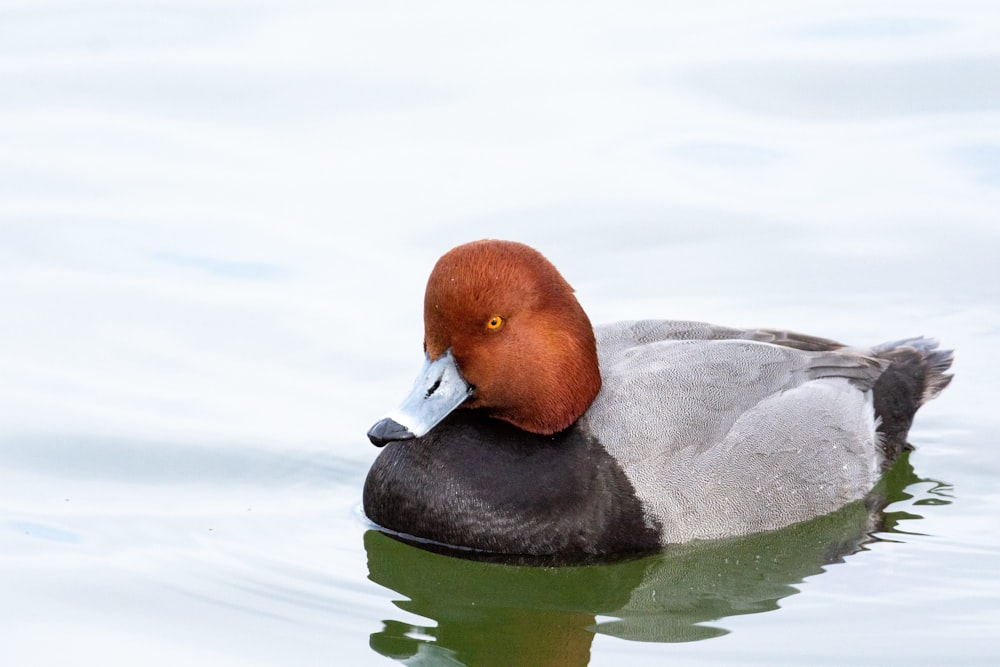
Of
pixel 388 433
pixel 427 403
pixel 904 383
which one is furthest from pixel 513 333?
pixel 904 383

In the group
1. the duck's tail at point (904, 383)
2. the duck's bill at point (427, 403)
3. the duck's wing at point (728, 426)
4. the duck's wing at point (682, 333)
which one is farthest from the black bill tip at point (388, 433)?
the duck's tail at point (904, 383)

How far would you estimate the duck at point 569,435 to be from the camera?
6.92 metres

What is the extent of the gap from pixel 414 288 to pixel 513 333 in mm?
2662

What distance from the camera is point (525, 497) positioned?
278 inches

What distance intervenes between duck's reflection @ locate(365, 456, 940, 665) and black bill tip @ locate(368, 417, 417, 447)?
683 millimetres

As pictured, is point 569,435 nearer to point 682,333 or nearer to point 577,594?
point 577,594

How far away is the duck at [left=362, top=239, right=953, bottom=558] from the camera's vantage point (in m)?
6.92

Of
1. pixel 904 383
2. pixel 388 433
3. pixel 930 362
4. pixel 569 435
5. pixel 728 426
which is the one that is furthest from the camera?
pixel 930 362

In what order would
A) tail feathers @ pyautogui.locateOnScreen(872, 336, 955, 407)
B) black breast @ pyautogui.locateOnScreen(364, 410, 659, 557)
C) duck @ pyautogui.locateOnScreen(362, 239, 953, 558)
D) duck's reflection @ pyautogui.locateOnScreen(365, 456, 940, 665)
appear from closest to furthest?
duck's reflection @ pyautogui.locateOnScreen(365, 456, 940, 665)
duck @ pyautogui.locateOnScreen(362, 239, 953, 558)
black breast @ pyautogui.locateOnScreen(364, 410, 659, 557)
tail feathers @ pyautogui.locateOnScreen(872, 336, 955, 407)

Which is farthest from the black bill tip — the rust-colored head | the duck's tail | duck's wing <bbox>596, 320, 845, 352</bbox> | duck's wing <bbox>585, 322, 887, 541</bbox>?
the duck's tail

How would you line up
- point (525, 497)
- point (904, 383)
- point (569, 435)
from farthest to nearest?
point (904, 383) → point (569, 435) → point (525, 497)

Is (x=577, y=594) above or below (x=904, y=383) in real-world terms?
below

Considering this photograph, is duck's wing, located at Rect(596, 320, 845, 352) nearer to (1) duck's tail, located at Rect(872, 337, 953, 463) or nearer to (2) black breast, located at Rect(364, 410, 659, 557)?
(1) duck's tail, located at Rect(872, 337, 953, 463)

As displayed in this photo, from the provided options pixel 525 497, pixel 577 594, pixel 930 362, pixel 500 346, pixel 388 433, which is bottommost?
pixel 577 594
